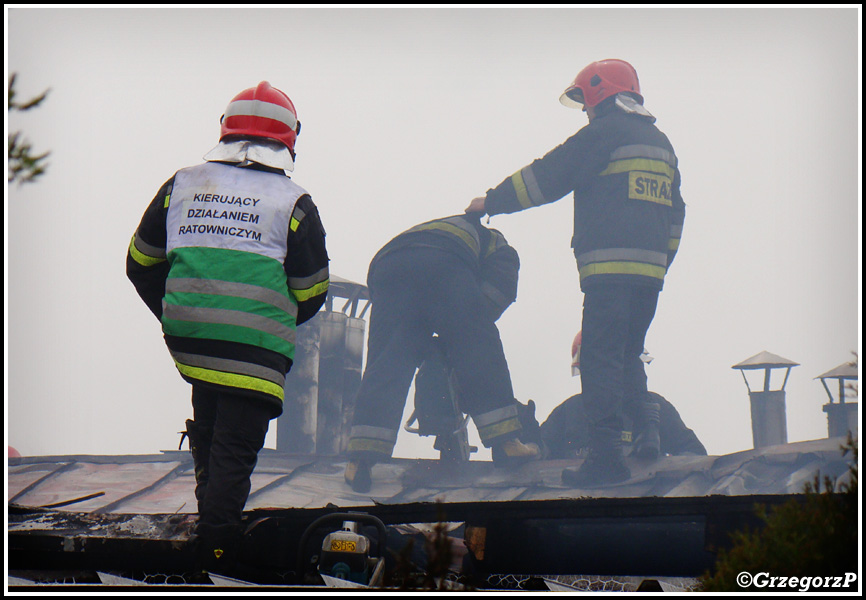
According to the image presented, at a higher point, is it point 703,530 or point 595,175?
point 595,175

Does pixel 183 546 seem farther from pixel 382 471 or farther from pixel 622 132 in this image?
pixel 622 132

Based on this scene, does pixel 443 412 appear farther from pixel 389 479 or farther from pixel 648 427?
pixel 648 427

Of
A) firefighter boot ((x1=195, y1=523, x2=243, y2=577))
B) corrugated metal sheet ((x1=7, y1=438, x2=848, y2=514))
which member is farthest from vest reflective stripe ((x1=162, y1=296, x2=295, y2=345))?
corrugated metal sheet ((x1=7, y1=438, x2=848, y2=514))

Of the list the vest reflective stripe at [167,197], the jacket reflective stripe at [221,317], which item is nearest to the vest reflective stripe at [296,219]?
the jacket reflective stripe at [221,317]

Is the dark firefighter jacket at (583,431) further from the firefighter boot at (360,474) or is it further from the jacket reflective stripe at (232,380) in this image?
the jacket reflective stripe at (232,380)

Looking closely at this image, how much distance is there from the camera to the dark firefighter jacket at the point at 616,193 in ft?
17.0

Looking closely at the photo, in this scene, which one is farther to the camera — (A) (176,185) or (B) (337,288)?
(B) (337,288)

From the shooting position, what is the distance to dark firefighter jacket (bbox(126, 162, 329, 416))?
7.46 feet

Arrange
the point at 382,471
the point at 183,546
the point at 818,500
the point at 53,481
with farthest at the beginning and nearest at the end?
the point at 382,471 → the point at 53,481 → the point at 183,546 → the point at 818,500

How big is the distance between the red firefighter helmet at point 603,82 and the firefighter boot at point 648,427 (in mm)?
2033

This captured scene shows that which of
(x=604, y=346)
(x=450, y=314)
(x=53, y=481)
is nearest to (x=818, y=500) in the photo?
(x=604, y=346)

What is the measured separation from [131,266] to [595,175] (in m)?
→ 3.48

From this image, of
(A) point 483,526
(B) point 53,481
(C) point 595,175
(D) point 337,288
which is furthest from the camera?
(D) point 337,288

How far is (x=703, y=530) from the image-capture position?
2254mm
